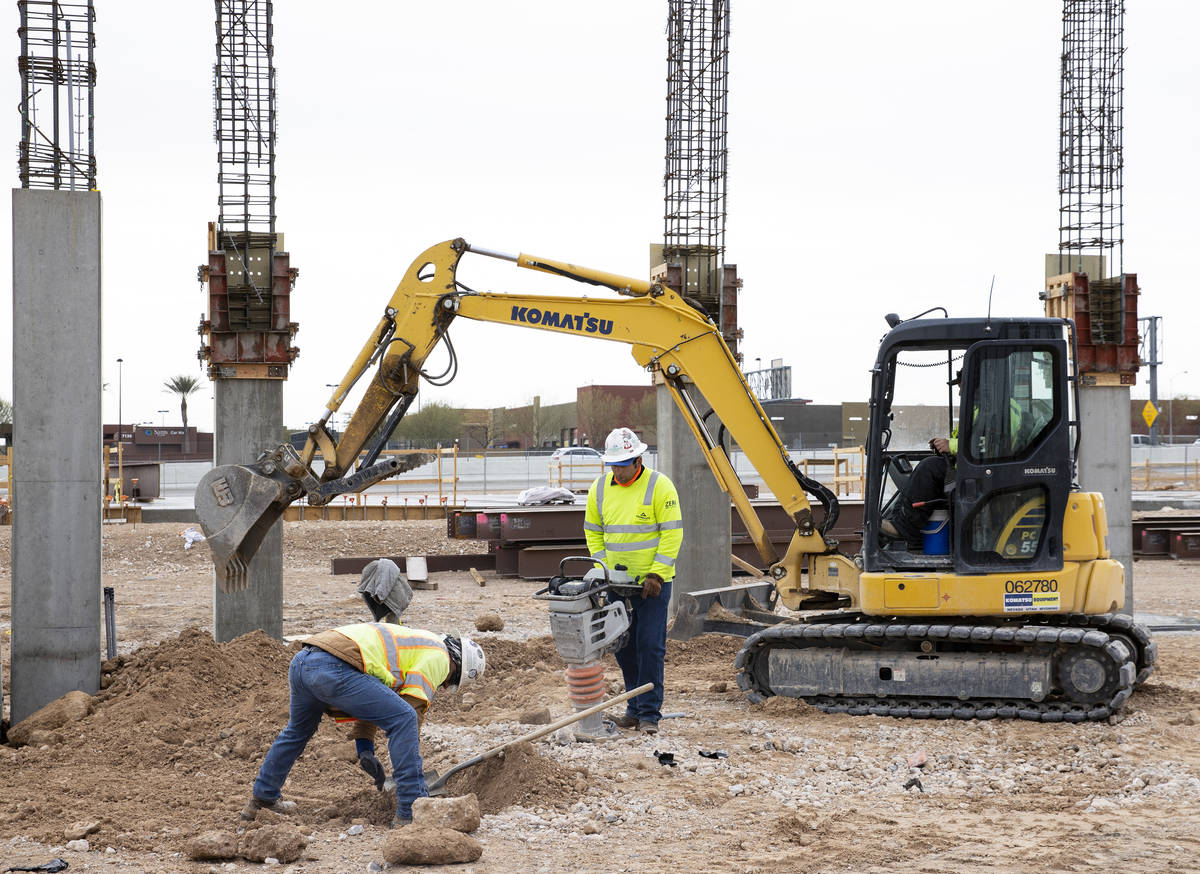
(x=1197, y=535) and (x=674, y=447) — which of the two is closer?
(x=674, y=447)

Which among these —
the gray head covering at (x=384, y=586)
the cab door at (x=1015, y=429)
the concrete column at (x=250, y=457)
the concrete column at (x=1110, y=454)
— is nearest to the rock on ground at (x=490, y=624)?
the concrete column at (x=250, y=457)

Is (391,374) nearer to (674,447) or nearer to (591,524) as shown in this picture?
(591,524)

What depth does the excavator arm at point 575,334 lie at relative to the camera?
31.1 ft

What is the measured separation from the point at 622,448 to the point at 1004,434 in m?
2.76

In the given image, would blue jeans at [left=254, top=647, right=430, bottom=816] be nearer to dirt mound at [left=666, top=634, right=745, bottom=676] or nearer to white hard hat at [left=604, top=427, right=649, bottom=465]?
white hard hat at [left=604, top=427, right=649, bottom=465]

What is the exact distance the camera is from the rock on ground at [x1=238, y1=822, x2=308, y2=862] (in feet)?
18.5

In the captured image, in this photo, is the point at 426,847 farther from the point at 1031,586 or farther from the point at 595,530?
the point at 1031,586

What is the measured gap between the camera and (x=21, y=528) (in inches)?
357

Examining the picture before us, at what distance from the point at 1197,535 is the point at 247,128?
17536 millimetres

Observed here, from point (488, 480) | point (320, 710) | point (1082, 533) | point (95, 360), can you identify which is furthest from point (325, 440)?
point (488, 480)

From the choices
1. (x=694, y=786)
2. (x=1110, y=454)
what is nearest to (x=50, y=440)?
(x=694, y=786)

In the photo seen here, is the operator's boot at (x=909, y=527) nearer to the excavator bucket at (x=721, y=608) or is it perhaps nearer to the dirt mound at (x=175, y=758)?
the excavator bucket at (x=721, y=608)

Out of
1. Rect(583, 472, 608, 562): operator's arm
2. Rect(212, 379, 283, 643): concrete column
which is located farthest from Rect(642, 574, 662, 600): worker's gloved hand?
Rect(212, 379, 283, 643): concrete column

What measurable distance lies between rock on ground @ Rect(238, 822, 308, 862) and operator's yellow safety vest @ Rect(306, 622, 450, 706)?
83 cm
